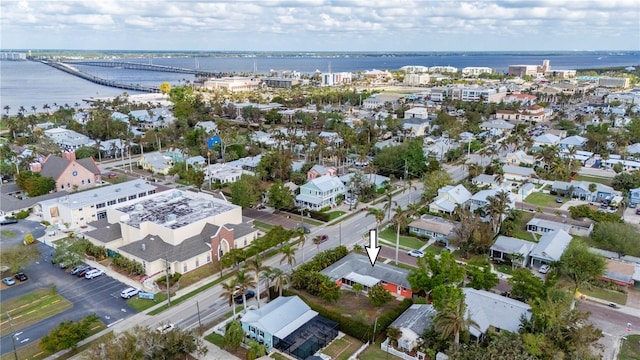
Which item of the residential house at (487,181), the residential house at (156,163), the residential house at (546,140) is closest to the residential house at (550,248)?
the residential house at (487,181)

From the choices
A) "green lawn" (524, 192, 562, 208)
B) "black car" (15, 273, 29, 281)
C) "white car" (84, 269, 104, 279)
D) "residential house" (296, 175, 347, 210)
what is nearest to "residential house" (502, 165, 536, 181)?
"green lawn" (524, 192, 562, 208)

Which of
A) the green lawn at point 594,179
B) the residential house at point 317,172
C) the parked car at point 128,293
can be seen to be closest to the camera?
the parked car at point 128,293

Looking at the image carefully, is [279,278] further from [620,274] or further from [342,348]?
[620,274]

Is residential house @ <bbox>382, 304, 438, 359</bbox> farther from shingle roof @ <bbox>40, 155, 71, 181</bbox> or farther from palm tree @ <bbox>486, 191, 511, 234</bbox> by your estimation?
shingle roof @ <bbox>40, 155, 71, 181</bbox>

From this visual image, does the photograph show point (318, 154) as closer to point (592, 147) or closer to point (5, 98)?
point (592, 147)

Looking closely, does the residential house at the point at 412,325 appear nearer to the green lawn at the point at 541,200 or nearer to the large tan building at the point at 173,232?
the large tan building at the point at 173,232

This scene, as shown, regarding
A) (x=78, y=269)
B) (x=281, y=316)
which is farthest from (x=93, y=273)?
(x=281, y=316)

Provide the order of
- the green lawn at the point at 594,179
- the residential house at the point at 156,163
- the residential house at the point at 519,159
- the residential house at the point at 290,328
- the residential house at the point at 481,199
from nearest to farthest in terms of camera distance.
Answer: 1. the residential house at the point at 290,328
2. the residential house at the point at 481,199
3. the green lawn at the point at 594,179
4. the residential house at the point at 156,163
5. the residential house at the point at 519,159

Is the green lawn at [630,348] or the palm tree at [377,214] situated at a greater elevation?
the palm tree at [377,214]
